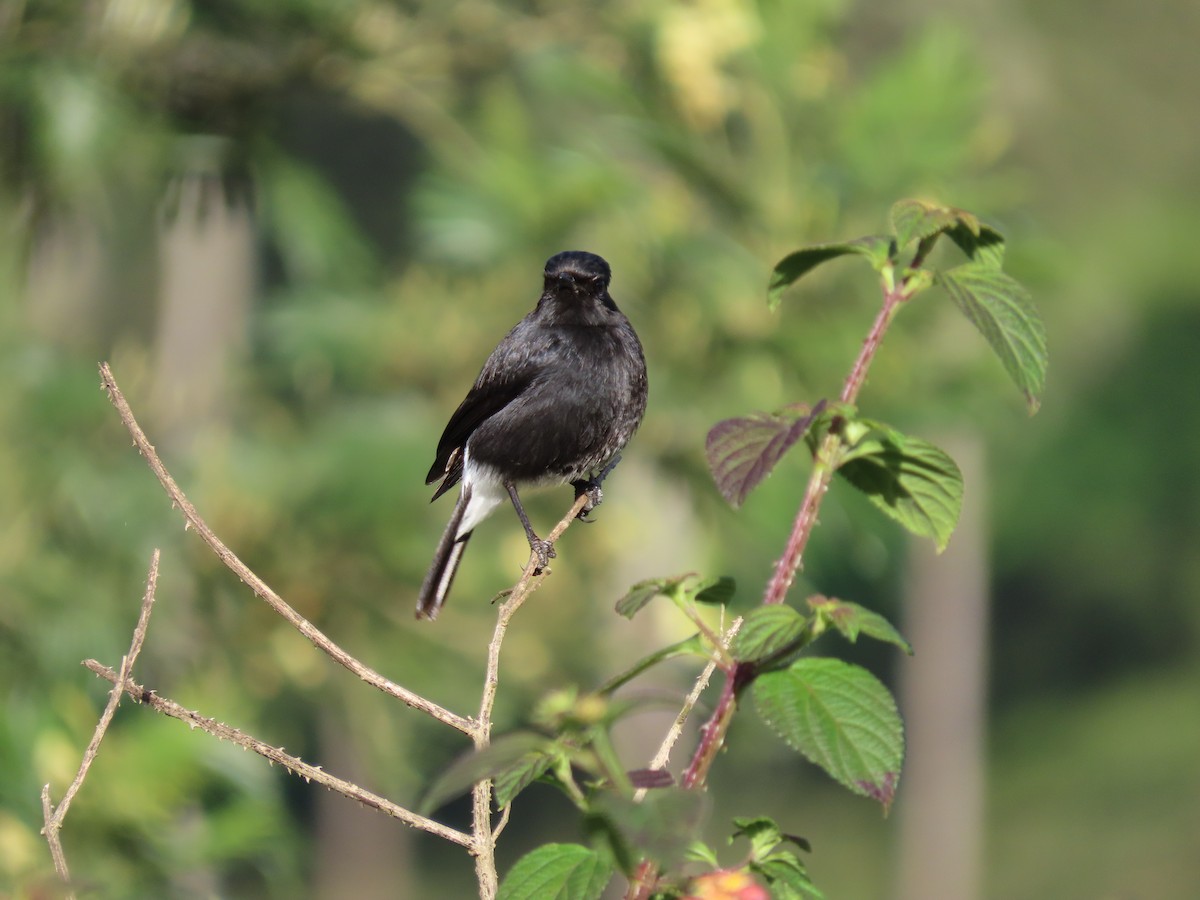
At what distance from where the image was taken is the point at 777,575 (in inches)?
50.6

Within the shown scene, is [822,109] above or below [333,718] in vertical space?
above

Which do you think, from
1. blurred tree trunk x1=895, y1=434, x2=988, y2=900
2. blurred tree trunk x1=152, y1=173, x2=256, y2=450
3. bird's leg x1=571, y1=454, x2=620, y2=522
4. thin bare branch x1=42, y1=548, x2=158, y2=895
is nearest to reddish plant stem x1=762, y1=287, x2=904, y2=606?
thin bare branch x1=42, y1=548, x2=158, y2=895

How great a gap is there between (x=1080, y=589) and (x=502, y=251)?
27899 mm

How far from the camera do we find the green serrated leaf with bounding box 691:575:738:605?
4.24 feet

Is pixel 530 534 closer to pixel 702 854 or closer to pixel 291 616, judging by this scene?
pixel 291 616

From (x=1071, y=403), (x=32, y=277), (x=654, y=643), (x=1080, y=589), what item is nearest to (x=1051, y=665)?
(x=1080, y=589)

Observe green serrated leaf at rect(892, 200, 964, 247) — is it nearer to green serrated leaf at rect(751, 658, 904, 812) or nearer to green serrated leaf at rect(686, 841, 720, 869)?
green serrated leaf at rect(751, 658, 904, 812)

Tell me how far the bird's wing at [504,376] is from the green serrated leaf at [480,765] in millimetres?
1875

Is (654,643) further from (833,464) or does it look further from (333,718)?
(833,464)

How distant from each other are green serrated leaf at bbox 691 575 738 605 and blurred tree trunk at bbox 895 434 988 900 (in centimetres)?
2141

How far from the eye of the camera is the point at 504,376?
3115 mm

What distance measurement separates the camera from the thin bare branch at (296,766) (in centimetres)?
130

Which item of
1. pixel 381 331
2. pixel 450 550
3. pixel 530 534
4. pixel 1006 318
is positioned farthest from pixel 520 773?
pixel 381 331

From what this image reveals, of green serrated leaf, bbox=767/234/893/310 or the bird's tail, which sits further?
the bird's tail
